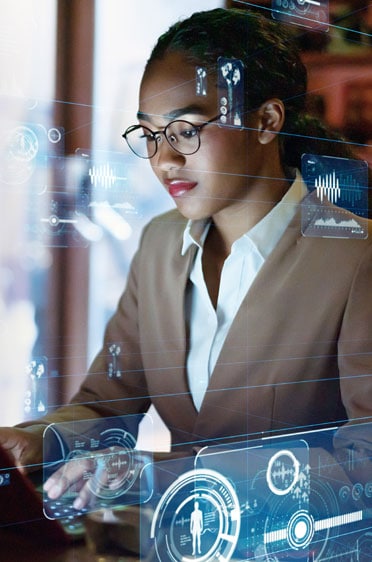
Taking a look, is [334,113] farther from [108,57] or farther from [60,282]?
[60,282]

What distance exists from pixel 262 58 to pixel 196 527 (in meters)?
1.04

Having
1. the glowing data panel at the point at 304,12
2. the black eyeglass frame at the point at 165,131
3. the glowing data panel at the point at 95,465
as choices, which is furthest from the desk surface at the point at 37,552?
the glowing data panel at the point at 304,12

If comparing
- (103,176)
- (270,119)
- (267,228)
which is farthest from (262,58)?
(103,176)

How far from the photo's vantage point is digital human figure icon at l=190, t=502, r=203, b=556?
158cm

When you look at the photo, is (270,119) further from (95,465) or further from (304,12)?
(95,465)

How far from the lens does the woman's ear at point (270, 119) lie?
65.0 inches

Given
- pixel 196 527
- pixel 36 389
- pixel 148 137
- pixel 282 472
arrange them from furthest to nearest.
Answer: pixel 282 472 < pixel 196 527 < pixel 148 137 < pixel 36 389

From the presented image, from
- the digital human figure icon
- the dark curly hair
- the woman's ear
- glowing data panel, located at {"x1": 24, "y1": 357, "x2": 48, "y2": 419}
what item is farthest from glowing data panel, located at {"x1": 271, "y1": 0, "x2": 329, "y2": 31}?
the digital human figure icon

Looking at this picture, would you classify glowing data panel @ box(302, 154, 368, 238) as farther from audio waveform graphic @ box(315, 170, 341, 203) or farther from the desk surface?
the desk surface

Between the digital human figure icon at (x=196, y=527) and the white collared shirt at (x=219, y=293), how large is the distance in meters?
0.22

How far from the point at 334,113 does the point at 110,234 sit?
704 millimetres

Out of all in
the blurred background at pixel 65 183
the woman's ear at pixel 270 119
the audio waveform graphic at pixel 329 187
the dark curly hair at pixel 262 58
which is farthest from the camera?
the audio waveform graphic at pixel 329 187

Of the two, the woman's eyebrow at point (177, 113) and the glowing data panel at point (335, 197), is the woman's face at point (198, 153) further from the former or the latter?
the glowing data panel at point (335, 197)

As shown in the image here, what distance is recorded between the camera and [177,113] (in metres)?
1.52
